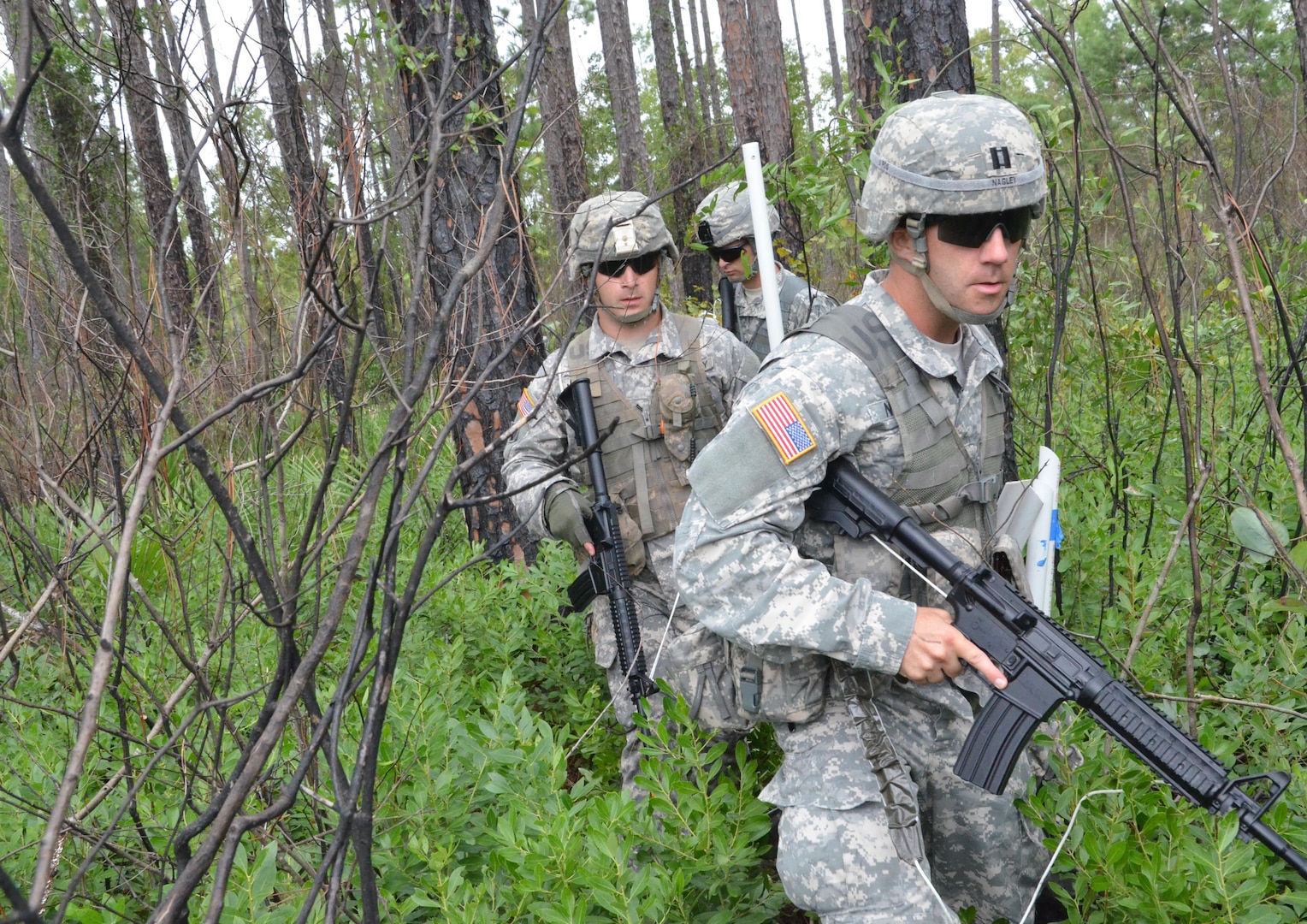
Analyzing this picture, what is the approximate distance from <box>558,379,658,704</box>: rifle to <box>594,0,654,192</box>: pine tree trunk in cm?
1175

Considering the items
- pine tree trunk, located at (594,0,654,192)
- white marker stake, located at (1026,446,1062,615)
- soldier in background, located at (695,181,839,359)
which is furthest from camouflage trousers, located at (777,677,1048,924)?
pine tree trunk, located at (594,0,654,192)

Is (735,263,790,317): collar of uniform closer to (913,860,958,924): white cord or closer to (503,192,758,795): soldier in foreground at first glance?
(503,192,758,795): soldier in foreground

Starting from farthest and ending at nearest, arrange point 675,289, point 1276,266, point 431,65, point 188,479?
point 675,289 → point 188,479 → point 431,65 → point 1276,266

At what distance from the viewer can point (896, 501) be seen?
2.27m

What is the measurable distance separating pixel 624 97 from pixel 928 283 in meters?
13.7

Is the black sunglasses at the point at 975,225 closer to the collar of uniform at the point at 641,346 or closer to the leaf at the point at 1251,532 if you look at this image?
the leaf at the point at 1251,532

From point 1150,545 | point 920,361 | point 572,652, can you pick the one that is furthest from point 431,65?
point 1150,545

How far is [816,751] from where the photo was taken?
223cm

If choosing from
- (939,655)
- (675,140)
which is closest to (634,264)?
(939,655)

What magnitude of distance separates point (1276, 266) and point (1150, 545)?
1496 millimetres

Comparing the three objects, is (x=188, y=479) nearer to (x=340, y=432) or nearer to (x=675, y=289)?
(x=340, y=432)

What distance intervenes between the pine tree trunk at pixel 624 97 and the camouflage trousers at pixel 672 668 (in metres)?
11.9

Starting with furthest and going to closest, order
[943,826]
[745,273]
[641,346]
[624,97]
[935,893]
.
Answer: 1. [624,97]
2. [745,273]
3. [641,346]
4. [943,826]
5. [935,893]

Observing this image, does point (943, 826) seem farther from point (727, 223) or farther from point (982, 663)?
point (727, 223)
